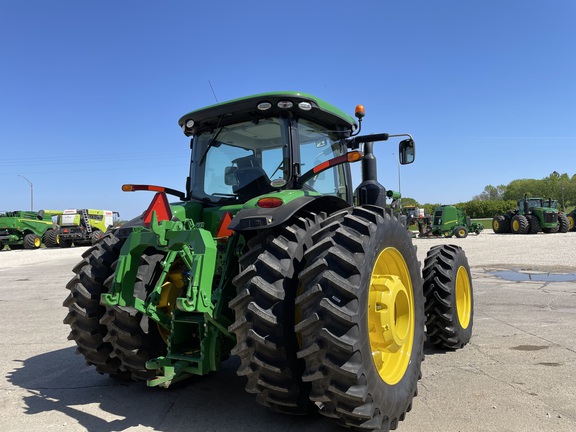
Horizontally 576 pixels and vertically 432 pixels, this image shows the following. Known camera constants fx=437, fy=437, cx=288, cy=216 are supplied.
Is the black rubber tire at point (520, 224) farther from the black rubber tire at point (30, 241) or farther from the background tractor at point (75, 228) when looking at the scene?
the black rubber tire at point (30, 241)

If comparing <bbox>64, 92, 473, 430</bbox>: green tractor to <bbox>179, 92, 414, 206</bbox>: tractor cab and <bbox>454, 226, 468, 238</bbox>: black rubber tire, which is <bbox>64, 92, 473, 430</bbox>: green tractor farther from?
<bbox>454, 226, 468, 238</bbox>: black rubber tire

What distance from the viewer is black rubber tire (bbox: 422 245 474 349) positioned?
4637 millimetres

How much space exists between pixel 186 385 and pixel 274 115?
2500 millimetres

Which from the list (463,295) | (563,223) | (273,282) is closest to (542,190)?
(563,223)

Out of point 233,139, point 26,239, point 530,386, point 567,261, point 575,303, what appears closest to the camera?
point 530,386

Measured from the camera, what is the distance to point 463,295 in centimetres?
534

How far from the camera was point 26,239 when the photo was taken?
29328 mm

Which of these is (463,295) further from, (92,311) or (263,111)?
(92,311)

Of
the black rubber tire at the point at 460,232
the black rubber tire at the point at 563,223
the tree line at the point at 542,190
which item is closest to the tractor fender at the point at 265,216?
the black rubber tire at the point at 460,232

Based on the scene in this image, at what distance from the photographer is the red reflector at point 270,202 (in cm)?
303

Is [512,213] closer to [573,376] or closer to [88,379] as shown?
[573,376]

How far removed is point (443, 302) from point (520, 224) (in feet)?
→ 93.7

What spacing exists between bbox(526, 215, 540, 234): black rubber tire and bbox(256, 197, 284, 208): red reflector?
104 feet

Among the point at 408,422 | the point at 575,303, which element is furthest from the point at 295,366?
the point at 575,303
